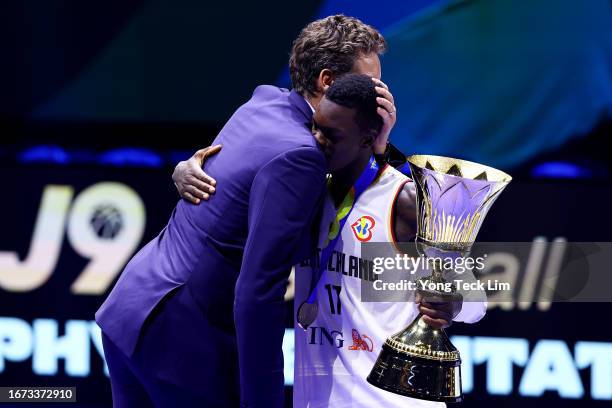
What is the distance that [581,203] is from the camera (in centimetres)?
435

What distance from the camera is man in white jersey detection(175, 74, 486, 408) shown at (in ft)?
8.48

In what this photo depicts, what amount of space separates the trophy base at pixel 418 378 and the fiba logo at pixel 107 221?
2.51 metres

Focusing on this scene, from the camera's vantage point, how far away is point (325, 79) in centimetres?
255

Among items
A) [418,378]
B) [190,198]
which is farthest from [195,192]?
[418,378]

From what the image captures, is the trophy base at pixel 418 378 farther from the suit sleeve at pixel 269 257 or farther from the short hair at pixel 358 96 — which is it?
the short hair at pixel 358 96

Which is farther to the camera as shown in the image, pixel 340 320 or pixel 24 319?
pixel 24 319

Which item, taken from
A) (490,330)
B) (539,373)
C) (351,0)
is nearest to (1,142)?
(351,0)

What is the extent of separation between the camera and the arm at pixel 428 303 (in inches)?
96.8

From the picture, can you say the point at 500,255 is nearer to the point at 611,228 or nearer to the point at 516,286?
the point at 516,286

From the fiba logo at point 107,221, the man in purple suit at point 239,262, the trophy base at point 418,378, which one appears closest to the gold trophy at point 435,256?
the trophy base at point 418,378

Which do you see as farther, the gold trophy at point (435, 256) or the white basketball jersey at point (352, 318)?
the white basketball jersey at point (352, 318)

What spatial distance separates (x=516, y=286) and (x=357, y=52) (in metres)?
2.23

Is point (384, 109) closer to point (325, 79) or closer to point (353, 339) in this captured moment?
point (325, 79)

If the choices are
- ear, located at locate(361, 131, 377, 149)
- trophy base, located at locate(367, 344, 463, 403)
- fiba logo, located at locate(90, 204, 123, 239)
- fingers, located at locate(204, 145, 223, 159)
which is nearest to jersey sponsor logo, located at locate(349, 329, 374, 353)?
trophy base, located at locate(367, 344, 463, 403)
